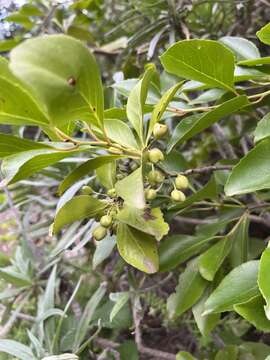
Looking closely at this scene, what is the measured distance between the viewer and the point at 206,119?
695mm

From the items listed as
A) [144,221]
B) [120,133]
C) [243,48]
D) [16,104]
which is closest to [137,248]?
[144,221]

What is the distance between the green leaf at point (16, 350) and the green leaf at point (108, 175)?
0.37m

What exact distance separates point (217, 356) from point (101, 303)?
351mm

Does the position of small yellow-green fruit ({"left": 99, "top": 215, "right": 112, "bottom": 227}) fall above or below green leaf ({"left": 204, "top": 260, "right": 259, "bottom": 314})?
above

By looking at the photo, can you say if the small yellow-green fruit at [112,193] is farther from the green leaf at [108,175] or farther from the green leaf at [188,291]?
the green leaf at [188,291]

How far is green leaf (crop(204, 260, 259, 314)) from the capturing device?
0.66 m

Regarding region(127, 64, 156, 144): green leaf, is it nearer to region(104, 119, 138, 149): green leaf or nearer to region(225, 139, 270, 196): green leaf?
region(104, 119, 138, 149): green leaf

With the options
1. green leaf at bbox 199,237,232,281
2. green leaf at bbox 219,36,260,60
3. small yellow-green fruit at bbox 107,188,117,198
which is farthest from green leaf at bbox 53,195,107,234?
green leaf at bbox 219,36,260,60

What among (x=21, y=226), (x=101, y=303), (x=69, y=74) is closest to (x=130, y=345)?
(x=101, y=303)

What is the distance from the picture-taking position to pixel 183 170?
91cm

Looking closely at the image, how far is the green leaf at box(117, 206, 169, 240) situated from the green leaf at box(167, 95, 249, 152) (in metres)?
0.13

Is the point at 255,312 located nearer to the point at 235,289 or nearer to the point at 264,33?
the point at 235,289

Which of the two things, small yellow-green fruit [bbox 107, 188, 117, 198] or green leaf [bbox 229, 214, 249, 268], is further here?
green leaf [bbox 229, 214, 249, 268]

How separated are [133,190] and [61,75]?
0.56ft
